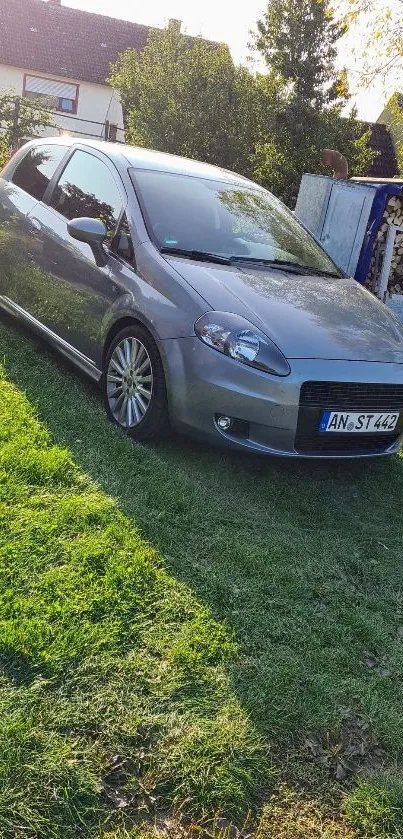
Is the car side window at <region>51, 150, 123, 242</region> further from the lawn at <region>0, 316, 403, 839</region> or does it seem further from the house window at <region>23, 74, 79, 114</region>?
the house window at <region>23, 74, 79, 114</region>

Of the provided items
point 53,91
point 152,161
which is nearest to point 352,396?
point 152,161

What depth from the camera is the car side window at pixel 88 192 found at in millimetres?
4809

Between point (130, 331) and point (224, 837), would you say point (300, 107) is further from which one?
point (224, 837)

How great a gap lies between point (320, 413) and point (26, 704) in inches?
88.4

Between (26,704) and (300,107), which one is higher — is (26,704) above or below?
below

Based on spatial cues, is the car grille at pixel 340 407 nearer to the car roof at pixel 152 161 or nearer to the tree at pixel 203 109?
the car roof at pixel 152 161

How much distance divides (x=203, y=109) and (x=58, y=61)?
56.3ft

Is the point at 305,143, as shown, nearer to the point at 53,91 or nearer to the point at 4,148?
the point at 4,148

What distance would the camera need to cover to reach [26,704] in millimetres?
2176

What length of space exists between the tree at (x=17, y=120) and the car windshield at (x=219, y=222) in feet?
34.2

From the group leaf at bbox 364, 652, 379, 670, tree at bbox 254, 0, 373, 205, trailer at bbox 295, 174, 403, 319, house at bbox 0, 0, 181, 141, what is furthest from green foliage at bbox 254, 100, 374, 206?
leaf at bbox 364, 652, 379, 670

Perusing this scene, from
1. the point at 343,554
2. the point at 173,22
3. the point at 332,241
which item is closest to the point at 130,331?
the point at 343,554

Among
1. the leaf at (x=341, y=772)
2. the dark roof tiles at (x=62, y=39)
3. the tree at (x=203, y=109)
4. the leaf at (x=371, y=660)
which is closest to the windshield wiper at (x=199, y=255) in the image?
the leaf at (x=371, y=660)

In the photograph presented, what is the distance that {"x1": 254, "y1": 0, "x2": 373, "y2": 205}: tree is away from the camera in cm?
1709
